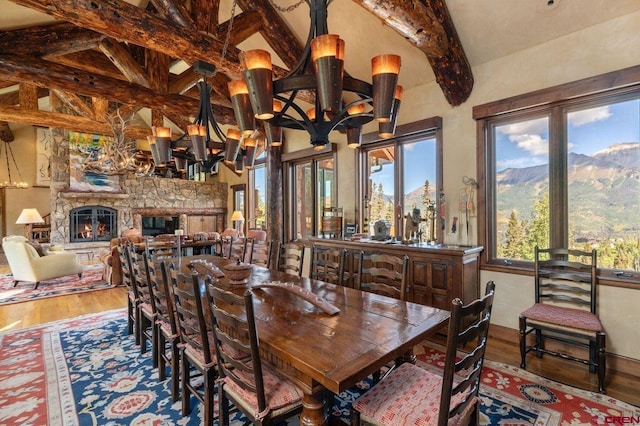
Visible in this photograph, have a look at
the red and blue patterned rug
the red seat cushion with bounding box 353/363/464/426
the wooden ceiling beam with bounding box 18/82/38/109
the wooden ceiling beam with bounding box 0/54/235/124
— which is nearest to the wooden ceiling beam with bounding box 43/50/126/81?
the wooden ceiling beam with bounding box 0/54/235/124

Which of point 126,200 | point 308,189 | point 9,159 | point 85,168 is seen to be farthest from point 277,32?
point 9,159

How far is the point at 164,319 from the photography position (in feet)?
8.02

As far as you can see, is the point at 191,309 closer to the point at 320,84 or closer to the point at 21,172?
the point at 320,84

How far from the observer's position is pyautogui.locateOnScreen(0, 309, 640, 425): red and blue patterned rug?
6.56 feet

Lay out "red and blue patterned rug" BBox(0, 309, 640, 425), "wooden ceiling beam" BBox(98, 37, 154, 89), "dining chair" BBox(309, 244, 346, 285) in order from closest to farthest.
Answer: "red and blue patterned rug" BBox(0, 309, 640, 425), "dining chair" BBox(309, 244, 346, 285), "wooden ceiling beam" BBox(98, 37, 154, 89)

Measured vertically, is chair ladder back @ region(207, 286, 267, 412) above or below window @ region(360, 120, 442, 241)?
below

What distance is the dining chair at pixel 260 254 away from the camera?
355 centimetres

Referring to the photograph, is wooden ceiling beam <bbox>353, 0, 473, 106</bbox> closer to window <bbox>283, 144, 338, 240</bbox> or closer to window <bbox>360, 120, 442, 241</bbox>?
window <bbox>360, 120, 442, 241</bbox>

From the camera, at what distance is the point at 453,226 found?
3.66 metres

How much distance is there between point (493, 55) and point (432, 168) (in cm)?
136

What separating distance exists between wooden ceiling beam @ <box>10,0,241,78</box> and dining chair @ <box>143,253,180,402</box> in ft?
6.77

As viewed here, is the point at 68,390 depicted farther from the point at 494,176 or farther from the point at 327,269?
the point at 494,176

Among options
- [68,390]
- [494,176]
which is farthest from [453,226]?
[68,390]

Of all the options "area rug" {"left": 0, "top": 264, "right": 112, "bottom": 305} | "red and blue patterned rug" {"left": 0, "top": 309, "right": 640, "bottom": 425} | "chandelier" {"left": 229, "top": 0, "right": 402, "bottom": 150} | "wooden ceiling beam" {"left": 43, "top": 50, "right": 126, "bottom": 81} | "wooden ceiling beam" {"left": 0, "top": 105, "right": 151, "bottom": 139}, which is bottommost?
"red and blue patterned rug" {"left": 0, "top": 309, "right": 640, "bottom": 425}
